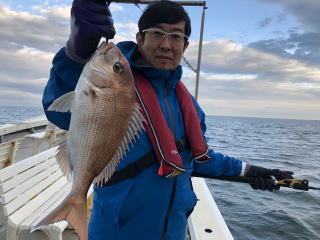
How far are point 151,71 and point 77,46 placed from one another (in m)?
0.62

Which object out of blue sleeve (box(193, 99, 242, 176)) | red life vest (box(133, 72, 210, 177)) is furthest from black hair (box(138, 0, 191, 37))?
blue sleeve (box(193, 99, 242, 176))

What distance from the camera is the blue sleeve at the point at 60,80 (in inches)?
73.3

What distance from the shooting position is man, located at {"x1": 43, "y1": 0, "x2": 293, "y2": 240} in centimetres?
185

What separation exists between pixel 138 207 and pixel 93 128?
2.15ft

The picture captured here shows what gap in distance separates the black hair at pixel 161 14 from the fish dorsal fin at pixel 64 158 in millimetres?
998

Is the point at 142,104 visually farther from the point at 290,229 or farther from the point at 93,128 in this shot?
the point at 290,229

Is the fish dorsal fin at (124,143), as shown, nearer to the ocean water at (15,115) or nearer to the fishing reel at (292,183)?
the fishing reel at (292,183)

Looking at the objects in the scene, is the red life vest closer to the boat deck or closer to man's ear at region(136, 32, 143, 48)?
man's ear at region(136, 32, 143, 48)

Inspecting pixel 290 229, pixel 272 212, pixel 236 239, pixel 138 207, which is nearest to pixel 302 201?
pixel 272 212

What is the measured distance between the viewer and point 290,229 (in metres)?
6.95

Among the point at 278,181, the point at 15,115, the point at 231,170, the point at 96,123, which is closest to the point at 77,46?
the point at 96,123

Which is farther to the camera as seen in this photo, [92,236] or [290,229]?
[290,229]

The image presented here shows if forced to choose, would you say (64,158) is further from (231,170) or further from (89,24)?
(231,170)

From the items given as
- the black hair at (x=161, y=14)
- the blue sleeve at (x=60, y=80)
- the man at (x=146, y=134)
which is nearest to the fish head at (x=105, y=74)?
the man at (x=146, y=134)
